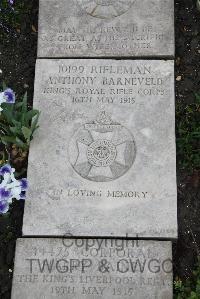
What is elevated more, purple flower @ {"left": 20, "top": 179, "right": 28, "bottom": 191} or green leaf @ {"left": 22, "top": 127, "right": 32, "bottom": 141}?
green leaf @ {"left": 22, "top": 127, "right": 32, "bottom": 141}

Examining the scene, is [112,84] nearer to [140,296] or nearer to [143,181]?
[143,181]

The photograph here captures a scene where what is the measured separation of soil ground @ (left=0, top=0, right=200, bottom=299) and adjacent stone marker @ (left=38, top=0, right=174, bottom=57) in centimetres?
28

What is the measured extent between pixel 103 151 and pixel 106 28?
3.84ft

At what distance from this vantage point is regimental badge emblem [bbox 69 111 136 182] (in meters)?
3.97

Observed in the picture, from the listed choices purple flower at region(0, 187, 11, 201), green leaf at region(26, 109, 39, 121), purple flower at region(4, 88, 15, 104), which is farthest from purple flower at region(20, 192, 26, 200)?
purple flower at region(4, 88, 15, 104)

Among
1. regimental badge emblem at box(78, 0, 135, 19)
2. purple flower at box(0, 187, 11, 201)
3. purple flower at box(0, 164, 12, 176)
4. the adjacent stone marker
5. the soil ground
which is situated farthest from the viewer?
regimental badge emblem at box(78, 0, 135, 19)

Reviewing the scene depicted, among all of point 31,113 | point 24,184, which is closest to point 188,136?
point 31,113

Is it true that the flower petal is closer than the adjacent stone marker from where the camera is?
Yes

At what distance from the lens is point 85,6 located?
14.9 ft

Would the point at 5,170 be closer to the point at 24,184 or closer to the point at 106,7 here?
the point at 24,184

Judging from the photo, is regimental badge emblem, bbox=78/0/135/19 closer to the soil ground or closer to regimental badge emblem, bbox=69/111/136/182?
the soil ground

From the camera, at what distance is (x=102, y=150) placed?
403 cm

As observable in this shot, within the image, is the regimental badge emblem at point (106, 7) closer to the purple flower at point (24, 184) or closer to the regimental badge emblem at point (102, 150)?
the regimental badge emblem at point (102, 150)

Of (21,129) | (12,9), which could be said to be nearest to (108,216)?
(21,129)
